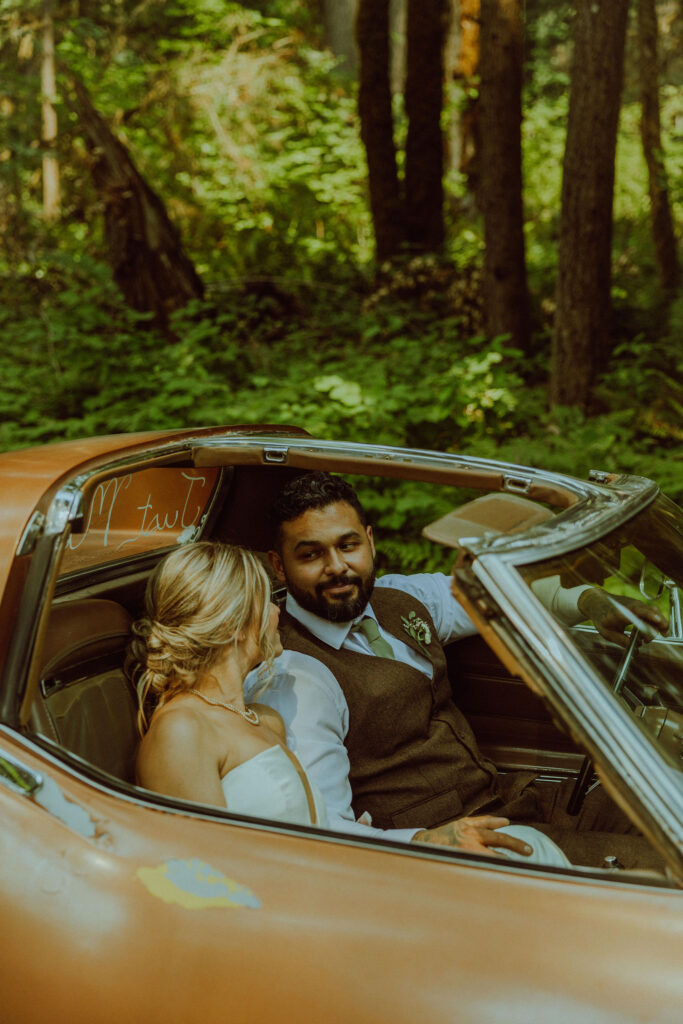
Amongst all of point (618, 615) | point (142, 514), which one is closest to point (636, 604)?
point (618, 615)

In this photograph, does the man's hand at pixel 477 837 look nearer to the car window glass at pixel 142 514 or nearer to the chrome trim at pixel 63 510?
the chrome trim at pixel 63 510

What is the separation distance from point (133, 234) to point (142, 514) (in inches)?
237

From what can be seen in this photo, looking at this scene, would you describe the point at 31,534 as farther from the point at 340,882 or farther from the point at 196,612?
the point at 340,882

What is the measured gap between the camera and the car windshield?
1.80m

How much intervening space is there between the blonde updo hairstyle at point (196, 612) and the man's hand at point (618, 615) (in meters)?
0.80

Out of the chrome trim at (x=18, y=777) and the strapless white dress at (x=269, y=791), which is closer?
the chrome trim at (x=18, y=777)

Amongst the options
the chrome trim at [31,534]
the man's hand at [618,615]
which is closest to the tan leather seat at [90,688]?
the chrome trim at [31,534]

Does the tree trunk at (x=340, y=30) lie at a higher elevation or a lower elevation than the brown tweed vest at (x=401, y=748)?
higher

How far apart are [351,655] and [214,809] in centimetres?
92

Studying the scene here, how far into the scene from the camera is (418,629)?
8.96ft

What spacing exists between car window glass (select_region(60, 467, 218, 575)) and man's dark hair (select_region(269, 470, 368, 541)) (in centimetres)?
39

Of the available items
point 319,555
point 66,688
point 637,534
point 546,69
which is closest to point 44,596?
point 66,688

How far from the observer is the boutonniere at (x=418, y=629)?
8.84ft

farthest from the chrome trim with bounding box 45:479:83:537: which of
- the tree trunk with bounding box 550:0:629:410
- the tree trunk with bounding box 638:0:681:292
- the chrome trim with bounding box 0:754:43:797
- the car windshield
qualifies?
the tree trunk with bounding box 638:0:681:292
